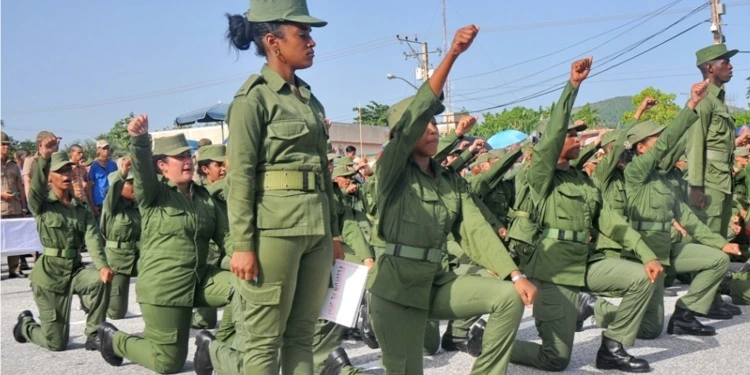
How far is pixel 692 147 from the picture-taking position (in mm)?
8914

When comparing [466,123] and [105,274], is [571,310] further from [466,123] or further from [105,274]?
[105,274]

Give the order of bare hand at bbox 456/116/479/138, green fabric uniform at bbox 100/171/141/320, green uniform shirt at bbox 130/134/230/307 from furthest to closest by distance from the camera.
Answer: green fabric uniform at bbox 100/171/141/320
bare hand at bbox 456/116/479/138
green uniform shirt at bbox 130/134/230/307

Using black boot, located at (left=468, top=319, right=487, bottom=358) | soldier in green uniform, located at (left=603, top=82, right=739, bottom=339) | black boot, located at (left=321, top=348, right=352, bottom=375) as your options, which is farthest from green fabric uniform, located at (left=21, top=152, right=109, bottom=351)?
soldier in green uniform, located at (left=603, top=82, right=739, bottom=339)

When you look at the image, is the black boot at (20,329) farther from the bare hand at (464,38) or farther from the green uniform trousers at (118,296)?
the bare hand at (464,38)

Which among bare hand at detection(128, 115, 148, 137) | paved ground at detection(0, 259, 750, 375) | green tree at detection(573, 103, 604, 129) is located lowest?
paved ground at detection(0, 259, 750, 375)

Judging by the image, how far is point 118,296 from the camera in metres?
8.97

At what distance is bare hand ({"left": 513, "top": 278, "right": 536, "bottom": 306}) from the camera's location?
16.1 ft

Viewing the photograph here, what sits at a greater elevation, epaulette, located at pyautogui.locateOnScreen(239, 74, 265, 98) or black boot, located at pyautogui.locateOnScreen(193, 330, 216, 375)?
epaulette, located at pyautogui.locateOnScreen(239, 74, 265, 98)

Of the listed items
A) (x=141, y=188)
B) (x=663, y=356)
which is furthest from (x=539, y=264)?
(x=141, y=188)

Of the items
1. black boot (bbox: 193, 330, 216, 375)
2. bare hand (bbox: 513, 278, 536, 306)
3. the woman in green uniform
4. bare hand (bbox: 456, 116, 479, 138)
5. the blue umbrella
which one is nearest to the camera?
bare hand (bbox: 513, 278, 536, 306)

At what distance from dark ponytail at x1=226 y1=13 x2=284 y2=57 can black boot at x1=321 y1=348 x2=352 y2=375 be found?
237 centimetres

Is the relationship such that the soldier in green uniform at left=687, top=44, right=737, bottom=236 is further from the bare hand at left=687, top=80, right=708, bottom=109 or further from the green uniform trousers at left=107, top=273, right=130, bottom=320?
the green uniform trousers at left=107, top=273, right=130, bottom=320

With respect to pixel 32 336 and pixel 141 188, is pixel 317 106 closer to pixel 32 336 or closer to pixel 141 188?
pixel 141 188

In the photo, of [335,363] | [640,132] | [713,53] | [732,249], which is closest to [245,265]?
[335,363]
